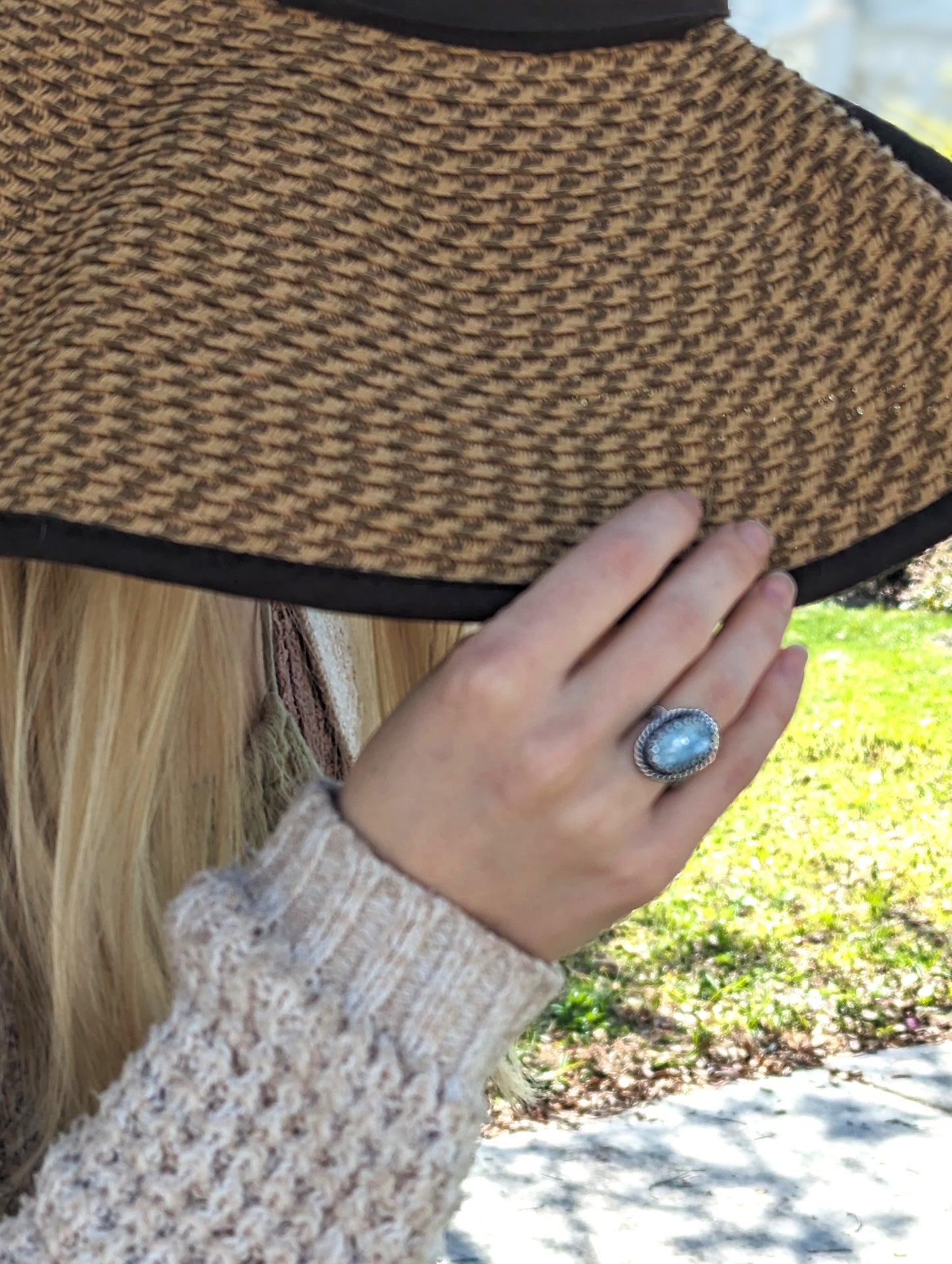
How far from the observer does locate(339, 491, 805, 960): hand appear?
0.85 m

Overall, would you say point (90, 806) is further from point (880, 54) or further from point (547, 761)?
point (880, 54)

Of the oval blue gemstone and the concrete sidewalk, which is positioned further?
the concrete sidewalk

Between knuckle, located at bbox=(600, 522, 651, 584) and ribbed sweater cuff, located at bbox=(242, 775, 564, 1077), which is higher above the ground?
knuckle, located at bbox=(600, 522, 651, 584)

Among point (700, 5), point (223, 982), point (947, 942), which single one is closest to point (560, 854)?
point (223, 982)

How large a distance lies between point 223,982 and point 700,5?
0.72 m

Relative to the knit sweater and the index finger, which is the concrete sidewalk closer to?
the knit sweater

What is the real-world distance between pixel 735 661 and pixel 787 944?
4274 millimetres

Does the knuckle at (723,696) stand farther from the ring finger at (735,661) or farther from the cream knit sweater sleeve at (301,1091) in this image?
the cream knit sweater sleeve at (301,1091)

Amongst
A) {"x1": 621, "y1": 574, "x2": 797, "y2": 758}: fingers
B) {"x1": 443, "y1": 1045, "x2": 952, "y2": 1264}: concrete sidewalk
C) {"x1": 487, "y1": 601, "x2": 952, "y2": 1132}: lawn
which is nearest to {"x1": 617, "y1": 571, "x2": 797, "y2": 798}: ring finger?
{"x1": 621, "y1": 574, "x2": 797, "y2": 758}: fingers

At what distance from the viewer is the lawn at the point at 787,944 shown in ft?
13.9

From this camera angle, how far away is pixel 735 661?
36.4 inches

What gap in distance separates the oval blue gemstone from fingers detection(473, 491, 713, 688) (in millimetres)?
88

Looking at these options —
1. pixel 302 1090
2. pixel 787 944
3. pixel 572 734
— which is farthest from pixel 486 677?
pixel 787 944

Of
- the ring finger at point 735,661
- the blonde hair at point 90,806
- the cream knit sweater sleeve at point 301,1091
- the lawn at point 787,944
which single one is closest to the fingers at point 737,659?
the ring finger at point 735,661
